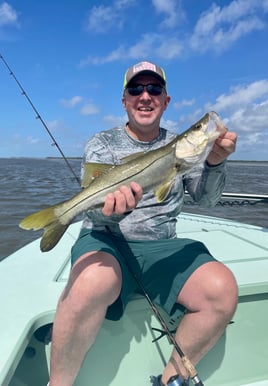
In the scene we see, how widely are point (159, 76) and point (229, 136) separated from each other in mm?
914

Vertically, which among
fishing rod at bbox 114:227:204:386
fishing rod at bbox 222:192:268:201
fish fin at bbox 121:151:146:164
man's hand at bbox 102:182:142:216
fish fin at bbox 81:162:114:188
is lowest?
fishing rod at bbox 114:227:204:386

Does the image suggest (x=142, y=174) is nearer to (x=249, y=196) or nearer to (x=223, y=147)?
(x=223, y=147)

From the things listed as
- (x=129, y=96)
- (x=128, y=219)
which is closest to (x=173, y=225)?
(x=128, y=219)

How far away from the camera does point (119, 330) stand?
8.78ft

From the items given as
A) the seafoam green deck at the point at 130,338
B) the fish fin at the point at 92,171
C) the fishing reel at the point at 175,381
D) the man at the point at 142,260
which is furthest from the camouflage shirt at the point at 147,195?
the fishing reel at the point at 175,381

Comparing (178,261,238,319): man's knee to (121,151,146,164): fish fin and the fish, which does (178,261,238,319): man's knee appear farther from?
(121,151,146,164): fish fin

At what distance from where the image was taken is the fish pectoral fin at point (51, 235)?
2.23m

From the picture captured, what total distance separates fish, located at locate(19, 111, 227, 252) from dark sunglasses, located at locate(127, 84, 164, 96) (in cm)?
74

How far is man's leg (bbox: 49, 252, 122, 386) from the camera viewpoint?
7.09 ft

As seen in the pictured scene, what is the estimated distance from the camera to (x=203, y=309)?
2338 mm

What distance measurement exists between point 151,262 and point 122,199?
0.62m

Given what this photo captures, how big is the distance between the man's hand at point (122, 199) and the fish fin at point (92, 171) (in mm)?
203

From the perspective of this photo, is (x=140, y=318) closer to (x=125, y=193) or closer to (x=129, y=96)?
(x=125, y=193)

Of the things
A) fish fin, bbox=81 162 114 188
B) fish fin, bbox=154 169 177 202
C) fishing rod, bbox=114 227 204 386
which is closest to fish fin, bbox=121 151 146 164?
fish fin, bbox=81 162 114 188
